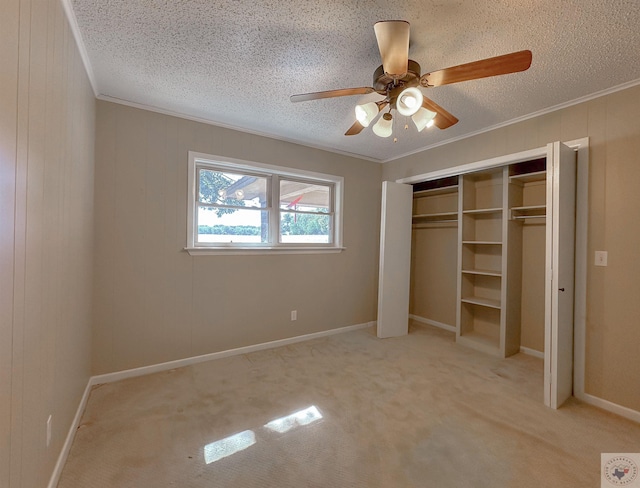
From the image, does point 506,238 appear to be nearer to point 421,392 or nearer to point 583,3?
point 421,392

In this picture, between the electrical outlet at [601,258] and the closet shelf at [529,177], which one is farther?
the closet shelf at [529,177]

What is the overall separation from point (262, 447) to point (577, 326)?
107 inches

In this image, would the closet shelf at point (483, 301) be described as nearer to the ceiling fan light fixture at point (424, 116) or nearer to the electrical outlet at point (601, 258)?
the electrical outlet at point (601, 258)

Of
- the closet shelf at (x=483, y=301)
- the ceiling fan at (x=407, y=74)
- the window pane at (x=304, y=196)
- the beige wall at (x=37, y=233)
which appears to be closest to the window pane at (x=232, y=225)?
the window pane at (x=304, y=196)

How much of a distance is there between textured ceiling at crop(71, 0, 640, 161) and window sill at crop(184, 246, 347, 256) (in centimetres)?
139

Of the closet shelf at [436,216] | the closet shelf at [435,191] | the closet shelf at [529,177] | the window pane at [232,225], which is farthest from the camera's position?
the closet shelf at [435,191]

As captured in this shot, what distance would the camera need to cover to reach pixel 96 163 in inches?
96.0

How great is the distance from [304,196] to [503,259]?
2552 mm

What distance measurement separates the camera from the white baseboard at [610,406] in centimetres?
210

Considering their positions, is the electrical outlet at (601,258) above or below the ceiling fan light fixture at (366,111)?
below

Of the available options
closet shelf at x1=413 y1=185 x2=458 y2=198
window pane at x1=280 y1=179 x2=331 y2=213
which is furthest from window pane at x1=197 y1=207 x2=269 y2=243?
closet shelf at x1=413 y1=185 x2=458 y2=198

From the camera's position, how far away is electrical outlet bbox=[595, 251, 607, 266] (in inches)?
89.6

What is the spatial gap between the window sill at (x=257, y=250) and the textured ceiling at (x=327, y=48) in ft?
4.55

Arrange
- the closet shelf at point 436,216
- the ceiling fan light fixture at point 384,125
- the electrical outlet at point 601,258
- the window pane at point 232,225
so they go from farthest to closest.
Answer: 1. the closet shelf at point 436,216
2. the window pane at point 232,225
3. the electrical outlet at point 601,258
4. the ceiling fan light fixture at point 384,125
